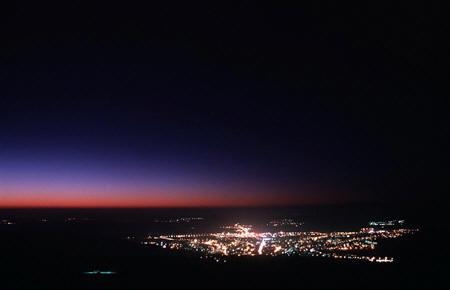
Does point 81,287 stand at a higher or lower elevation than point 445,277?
higher

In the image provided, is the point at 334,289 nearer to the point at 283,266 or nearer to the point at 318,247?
the point at 283,266

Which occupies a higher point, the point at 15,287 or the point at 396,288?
the point at 15,287

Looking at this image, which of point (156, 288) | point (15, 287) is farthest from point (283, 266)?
point (15, 287)

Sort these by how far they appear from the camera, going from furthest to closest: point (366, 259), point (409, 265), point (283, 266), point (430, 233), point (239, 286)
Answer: point (430, 233)
point (366, 259)
point (409, 265)
point (283, 266)
point (239, 286)

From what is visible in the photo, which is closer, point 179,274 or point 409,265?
point 179,274

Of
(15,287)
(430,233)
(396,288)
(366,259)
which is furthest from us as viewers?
(430,233)

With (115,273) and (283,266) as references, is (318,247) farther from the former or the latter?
(115,273)

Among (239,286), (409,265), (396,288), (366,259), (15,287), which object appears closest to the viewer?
(15,287)

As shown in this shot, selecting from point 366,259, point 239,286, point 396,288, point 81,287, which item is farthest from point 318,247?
point 81,287

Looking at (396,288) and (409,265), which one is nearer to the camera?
(396,288)
